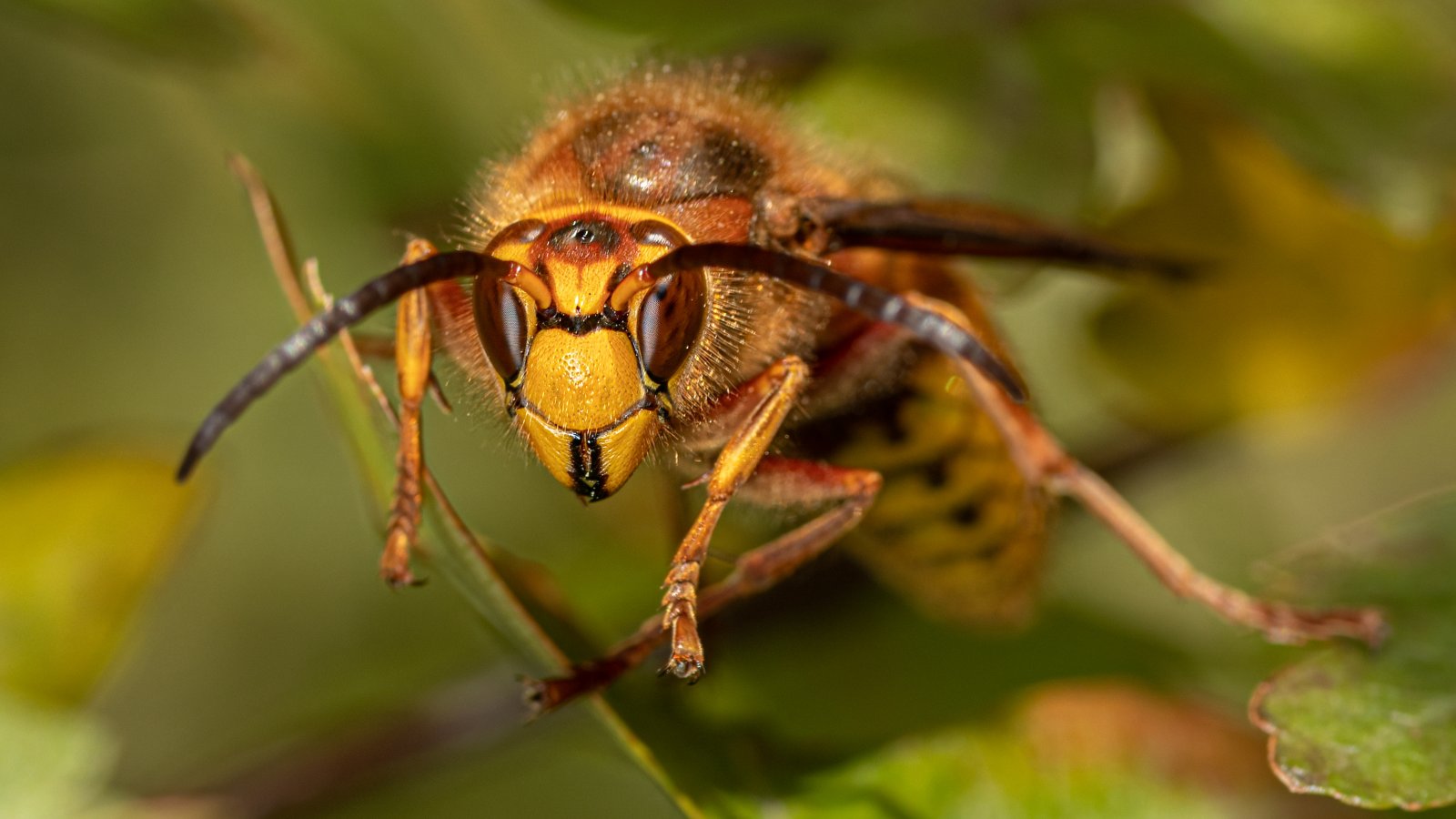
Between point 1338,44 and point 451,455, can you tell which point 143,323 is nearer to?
point 451,455

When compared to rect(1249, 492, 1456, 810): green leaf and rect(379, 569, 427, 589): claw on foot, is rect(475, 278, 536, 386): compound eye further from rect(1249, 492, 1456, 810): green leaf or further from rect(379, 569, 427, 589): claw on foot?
rect(1249, 492, 1456, 810): green leaf

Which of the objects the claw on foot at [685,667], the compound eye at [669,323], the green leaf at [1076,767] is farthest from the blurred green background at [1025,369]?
the compound eye at [669,323]

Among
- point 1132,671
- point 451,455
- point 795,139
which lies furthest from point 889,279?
point 451,455

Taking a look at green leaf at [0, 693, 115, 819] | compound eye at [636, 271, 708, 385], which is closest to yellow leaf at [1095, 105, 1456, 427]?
compound eye at [636, 271, 708, 385]

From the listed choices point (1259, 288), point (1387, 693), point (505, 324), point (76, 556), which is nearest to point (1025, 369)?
point (1259, 288)

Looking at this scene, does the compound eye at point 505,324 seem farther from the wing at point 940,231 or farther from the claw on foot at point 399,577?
the wing at point 940,231
